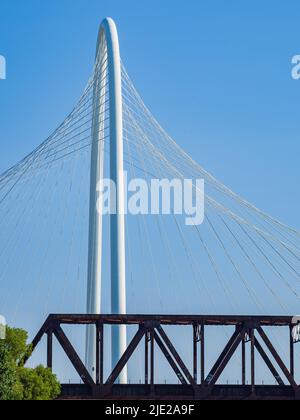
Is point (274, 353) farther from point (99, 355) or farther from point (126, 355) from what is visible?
point (99, 355)

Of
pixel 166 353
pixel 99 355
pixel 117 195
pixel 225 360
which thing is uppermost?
pixel 117 195

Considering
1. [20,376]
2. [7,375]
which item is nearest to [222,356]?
[20,376]

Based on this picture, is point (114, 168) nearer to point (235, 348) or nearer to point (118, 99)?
point (118, 99)

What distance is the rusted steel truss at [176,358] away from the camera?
265 ft

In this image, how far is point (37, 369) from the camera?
253 ft

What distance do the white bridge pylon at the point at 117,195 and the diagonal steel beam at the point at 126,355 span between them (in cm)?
59

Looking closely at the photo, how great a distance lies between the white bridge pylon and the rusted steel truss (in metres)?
1.36

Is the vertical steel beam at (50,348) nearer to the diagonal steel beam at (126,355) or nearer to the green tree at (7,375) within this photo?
the diagonal steel beam at (126,355)

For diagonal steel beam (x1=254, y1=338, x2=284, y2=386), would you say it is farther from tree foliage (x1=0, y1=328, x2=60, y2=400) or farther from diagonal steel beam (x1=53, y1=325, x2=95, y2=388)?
tree foliage (x1=0, y1=328, x2=60, y2=400)

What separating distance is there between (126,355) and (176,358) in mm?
4025

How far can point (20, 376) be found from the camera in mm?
74875
